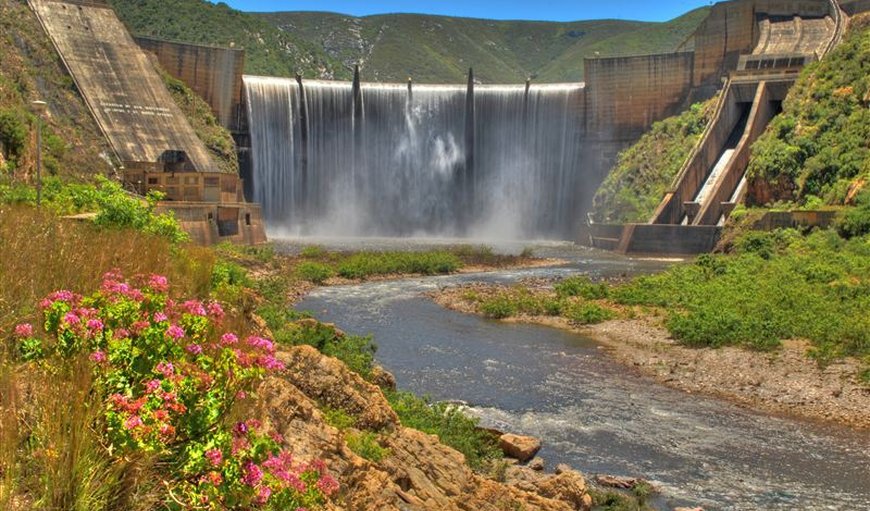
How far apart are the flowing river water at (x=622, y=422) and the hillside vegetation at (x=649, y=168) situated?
32.9 m

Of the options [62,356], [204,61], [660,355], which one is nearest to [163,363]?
[62,356]

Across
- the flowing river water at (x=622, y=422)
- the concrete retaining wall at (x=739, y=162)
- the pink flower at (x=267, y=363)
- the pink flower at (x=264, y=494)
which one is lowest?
the flowing river water at (x=622, y=422)

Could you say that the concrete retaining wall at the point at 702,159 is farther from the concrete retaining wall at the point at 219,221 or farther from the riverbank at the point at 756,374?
the riverbank at the point at 756,374

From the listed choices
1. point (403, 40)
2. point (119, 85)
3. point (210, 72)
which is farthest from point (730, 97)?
point (403, 40)

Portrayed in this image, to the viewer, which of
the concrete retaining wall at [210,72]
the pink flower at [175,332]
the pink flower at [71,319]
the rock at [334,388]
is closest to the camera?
the pink flower at [71,319]

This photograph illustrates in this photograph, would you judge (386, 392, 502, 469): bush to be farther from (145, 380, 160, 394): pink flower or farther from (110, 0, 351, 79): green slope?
(110, 0, 351, 79): green slope

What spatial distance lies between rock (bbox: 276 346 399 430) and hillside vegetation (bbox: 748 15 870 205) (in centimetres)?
3614

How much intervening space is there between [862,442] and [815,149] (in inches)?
1361

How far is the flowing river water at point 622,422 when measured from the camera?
460 inches

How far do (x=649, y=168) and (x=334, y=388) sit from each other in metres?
51.5

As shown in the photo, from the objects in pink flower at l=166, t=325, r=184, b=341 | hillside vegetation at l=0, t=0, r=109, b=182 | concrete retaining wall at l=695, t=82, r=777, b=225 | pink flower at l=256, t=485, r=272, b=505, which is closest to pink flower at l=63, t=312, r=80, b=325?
pink flower at l=166, t=325, r=184, b=341

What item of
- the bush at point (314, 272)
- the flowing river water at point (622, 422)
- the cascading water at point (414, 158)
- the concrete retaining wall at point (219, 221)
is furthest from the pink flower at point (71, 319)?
the cascading water at point (414, 158)

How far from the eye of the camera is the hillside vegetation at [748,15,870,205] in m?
42.2

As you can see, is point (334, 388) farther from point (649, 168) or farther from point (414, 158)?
point (414, 158)
